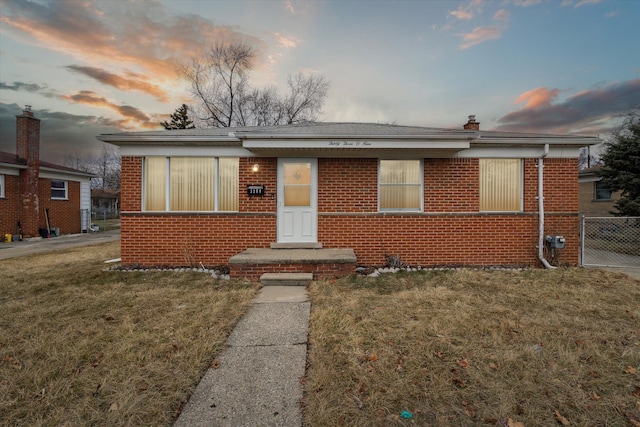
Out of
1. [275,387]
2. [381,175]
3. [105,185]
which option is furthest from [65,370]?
[105,185]

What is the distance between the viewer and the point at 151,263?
23.1ft

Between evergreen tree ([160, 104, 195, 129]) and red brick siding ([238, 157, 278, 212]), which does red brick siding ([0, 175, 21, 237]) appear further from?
evergreen tree ([160, 104, 195, 129])

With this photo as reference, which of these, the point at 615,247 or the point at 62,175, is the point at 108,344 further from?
the point at 62,175

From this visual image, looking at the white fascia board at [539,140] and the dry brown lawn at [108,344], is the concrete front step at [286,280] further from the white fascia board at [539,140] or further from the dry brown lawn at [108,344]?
the white fascia board at [539,140]

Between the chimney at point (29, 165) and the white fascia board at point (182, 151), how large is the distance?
39.5ft

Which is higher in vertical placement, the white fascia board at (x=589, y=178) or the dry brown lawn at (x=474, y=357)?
the white fascia board at (x=589, y=178)

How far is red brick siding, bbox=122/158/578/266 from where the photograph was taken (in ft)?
23.4

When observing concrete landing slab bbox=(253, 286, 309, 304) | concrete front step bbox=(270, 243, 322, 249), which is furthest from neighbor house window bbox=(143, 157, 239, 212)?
concrete landing slab bbox=(253, 286, 309, 304)

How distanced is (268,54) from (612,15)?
1409 centimetres

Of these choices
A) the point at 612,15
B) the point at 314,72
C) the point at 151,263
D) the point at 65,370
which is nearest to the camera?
the point at 65,370

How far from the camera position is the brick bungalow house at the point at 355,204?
704 cm

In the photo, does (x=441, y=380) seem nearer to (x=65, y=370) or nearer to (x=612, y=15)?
(x=65, y=370)

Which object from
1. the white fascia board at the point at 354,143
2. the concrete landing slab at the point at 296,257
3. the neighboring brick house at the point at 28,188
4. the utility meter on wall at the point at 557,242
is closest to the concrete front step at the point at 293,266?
the concrete landing slab at the point at 296,257

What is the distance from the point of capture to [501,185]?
725 cm
